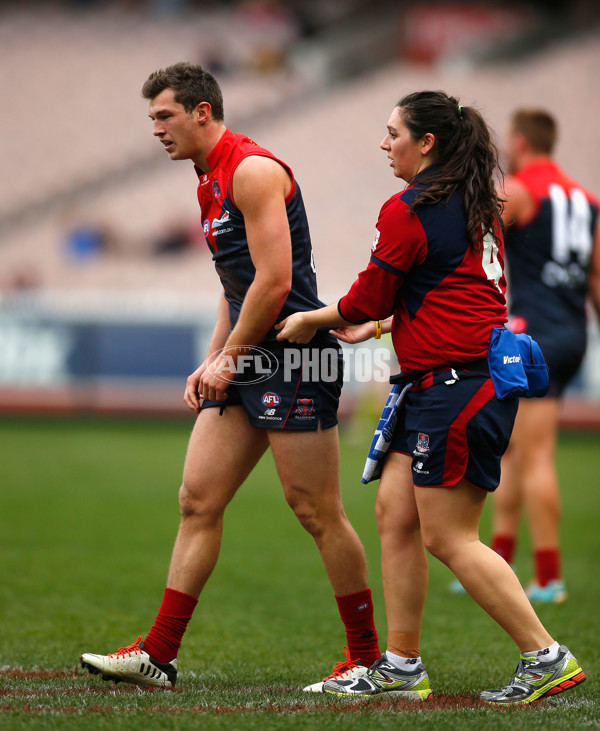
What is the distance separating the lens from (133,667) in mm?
3730

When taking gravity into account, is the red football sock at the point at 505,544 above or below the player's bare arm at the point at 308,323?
below

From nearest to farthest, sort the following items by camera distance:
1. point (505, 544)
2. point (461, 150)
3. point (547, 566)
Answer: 1. point (461, 150)
2. point (547, 566)
3. point (505, 544)

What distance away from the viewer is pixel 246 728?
3.03 m

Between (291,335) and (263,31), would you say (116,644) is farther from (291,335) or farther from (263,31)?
(263,31)

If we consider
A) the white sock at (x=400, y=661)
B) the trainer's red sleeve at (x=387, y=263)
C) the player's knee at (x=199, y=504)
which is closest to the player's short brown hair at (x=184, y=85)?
the trainer's red sleeve at (x=387, y=263)

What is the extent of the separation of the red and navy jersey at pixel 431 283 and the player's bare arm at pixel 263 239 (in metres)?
0.30

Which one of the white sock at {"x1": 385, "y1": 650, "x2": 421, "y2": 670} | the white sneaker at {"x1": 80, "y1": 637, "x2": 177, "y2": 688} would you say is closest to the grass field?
the white sneaker at {"x1": 80, "y1": 637, "x2": 177, "y2": 688}

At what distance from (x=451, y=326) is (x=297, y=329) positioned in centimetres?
53

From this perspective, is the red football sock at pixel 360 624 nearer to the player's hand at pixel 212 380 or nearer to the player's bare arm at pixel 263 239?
the player's hand at pixel 212 380

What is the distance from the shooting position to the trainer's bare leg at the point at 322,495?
12.5 feet

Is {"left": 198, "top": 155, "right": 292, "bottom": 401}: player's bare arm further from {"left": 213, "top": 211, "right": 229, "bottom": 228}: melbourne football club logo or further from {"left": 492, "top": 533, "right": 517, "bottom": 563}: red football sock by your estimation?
{"left": 492, "top": 533, "right": 517, "bottom": 563}: red football sock

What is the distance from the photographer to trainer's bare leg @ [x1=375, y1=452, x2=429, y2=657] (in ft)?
12.0

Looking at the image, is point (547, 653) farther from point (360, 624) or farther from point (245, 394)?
point (245, 394)

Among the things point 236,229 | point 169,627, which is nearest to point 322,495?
point 169,627
